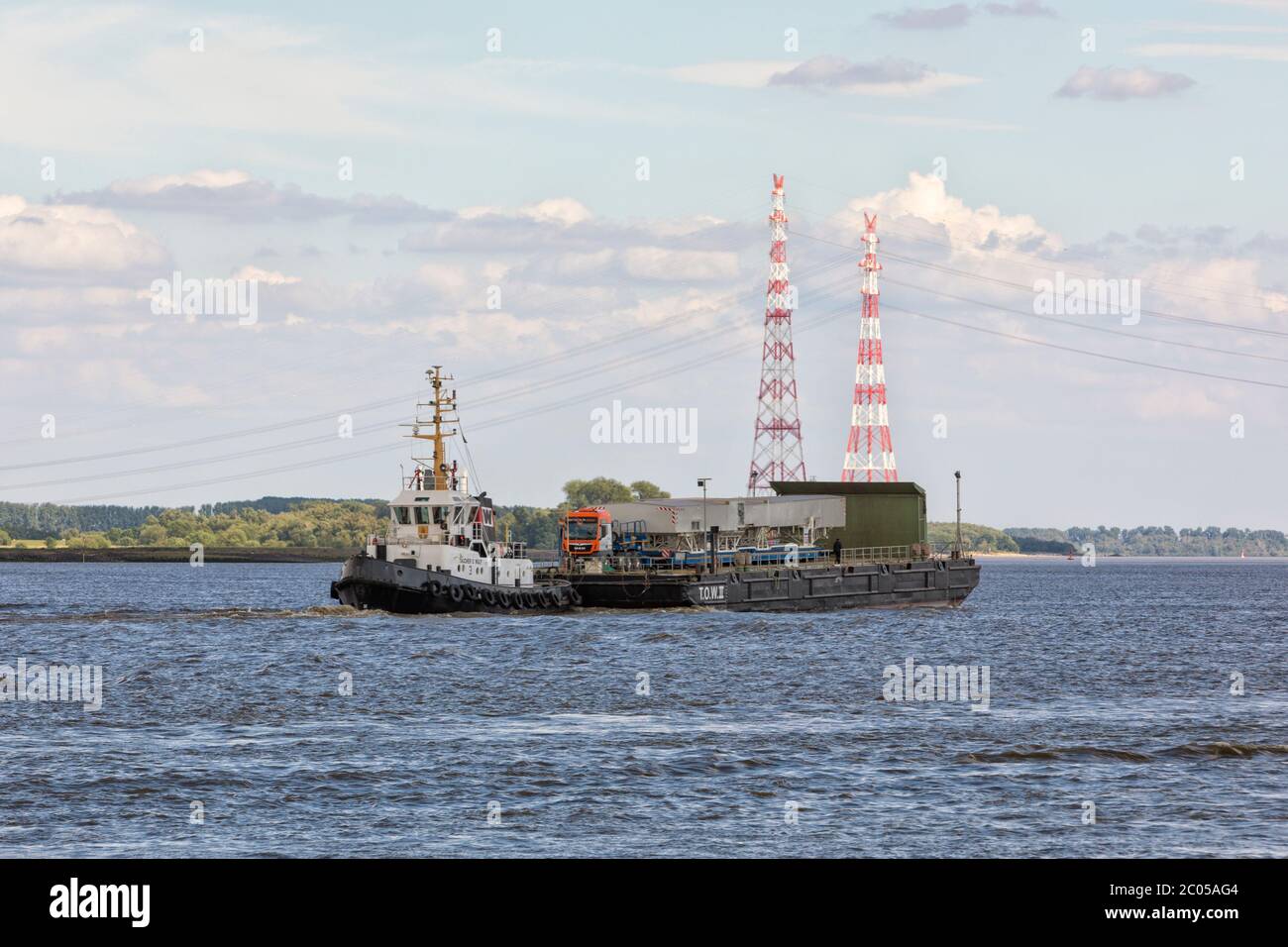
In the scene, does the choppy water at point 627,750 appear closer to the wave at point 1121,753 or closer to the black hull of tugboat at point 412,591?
the wave at point 1121,753

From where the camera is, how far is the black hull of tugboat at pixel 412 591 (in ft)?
243

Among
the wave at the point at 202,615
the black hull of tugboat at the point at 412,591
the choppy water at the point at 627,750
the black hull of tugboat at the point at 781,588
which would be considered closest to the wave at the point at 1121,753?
the choppy water at the point at 627,750

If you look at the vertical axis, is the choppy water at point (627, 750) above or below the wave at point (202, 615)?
below

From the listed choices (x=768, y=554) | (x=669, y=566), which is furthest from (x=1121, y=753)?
(x=768, y=554)

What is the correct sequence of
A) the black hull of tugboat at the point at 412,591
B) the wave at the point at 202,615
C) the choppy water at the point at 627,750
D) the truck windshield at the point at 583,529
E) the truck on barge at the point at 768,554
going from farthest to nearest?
the truck windshield at the point at 583,529 → the truck on barge at the point at 768,554 → the wave at the point at 202,615 → the black hull of tugboat at the point at 412,591 → the choppy water at the point at 627,750

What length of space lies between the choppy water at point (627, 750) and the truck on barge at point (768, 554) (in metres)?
13.7

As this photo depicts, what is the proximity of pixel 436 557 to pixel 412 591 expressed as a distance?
2.26m

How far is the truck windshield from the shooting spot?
89812 mm

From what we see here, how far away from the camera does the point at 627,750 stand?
34469 mm

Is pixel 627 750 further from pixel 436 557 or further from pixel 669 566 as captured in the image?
pixel 669 566
